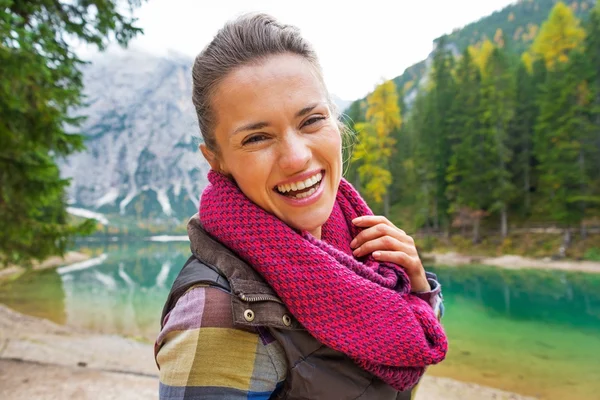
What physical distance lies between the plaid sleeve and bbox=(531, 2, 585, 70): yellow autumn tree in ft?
110

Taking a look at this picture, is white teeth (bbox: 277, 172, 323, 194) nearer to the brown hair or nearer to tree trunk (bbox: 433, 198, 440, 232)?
the brown hair

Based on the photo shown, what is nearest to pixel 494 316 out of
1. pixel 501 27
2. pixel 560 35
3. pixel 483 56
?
pixel 560 35

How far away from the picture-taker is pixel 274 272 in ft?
3.28

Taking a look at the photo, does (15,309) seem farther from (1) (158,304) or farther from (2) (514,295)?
(2) (514,295)

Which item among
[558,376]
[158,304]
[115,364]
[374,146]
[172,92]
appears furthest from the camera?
[172,92]

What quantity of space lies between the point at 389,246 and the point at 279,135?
537 mm

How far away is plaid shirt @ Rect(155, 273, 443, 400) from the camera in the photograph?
827 mm

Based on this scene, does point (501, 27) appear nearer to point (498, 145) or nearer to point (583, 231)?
point (498, 145)

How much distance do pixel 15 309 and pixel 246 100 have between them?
1702 cm

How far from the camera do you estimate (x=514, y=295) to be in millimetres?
14586

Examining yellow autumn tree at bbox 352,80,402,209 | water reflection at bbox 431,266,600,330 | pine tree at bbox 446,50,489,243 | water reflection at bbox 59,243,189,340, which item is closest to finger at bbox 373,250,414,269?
water reflection at bbox 59,243,189,340

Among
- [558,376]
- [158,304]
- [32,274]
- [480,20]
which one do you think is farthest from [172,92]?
[558,376]

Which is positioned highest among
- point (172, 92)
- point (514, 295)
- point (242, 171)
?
point (172, 92)

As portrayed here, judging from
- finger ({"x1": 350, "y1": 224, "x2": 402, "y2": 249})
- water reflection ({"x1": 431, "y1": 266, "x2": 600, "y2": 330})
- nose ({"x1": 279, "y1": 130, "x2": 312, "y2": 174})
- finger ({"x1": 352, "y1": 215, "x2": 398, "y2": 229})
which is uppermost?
nose ({"x1": 279, "y1": 130, "x2": 312, "y2": 174})
